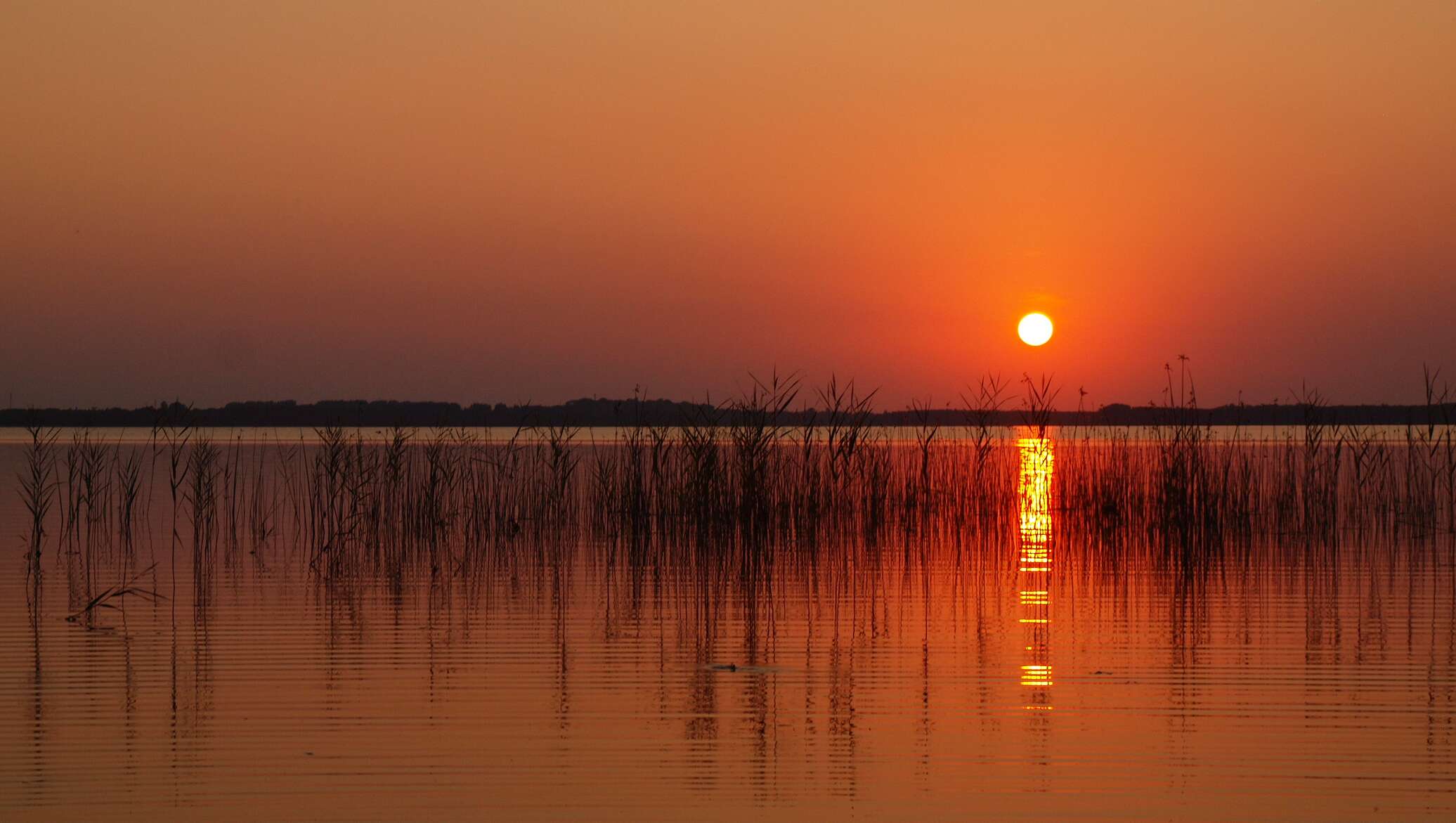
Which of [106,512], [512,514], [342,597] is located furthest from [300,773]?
[106,512]

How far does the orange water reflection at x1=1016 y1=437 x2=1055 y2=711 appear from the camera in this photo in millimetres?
5803

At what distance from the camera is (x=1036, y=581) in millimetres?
9383

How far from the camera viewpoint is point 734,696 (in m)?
5.50

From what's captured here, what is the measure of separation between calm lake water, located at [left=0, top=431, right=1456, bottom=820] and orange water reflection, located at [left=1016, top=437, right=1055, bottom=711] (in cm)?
3

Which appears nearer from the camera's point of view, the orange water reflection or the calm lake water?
the calm lake water

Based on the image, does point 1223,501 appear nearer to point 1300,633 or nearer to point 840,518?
point 840,518

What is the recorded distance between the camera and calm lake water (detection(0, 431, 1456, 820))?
4172 mm

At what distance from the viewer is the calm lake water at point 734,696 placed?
417 cm

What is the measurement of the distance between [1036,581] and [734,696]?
4.39m

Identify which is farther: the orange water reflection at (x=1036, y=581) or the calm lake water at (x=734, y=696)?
the orange water reflection at (x=1036, y=581)

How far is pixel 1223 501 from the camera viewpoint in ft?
40.6

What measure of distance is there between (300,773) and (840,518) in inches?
347

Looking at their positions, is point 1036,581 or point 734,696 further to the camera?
point 1036,581

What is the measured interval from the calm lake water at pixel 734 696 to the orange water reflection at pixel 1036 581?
0.03 metres
